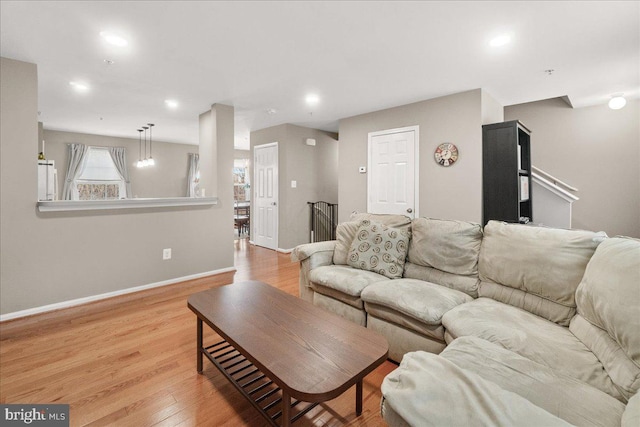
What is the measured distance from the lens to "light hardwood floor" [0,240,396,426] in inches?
60.2

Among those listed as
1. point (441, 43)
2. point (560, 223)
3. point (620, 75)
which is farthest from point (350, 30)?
point (560, 223)

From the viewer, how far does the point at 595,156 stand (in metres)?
4.47

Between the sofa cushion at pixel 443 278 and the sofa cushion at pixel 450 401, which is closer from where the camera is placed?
the sofa cushion at pixel 450 401

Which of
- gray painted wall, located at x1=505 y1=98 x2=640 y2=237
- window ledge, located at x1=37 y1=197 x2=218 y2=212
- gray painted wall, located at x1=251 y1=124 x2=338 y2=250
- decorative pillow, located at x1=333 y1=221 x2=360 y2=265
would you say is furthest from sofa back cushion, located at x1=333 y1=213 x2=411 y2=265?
gray painted wall, located at x1=505 y1=98 x2=640 y2=237

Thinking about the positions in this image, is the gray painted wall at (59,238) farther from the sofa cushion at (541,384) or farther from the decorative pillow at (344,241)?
the sofa cushion at (541,384)

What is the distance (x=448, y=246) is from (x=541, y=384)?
47.6 inches

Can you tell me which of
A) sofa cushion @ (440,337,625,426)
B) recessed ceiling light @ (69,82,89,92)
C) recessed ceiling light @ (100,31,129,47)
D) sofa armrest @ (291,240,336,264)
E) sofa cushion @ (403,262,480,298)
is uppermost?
recessed ceiling light @ (69,82,89,92)

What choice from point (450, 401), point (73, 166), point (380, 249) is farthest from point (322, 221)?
point (73, 166)

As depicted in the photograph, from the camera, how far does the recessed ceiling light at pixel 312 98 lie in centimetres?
380

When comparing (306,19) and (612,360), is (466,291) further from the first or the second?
(306,19)

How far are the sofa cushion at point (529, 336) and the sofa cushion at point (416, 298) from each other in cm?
7

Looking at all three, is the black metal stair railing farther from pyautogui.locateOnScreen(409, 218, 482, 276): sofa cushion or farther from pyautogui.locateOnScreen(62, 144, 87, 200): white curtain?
pyautogui.locateOnScreen(62, 144, 87, 200): white curtain

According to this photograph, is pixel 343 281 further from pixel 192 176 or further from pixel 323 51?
pixel 192 176

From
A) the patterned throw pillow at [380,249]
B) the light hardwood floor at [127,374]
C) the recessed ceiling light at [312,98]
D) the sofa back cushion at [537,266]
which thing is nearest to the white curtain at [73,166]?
the light hardwood floor at [127,374]
